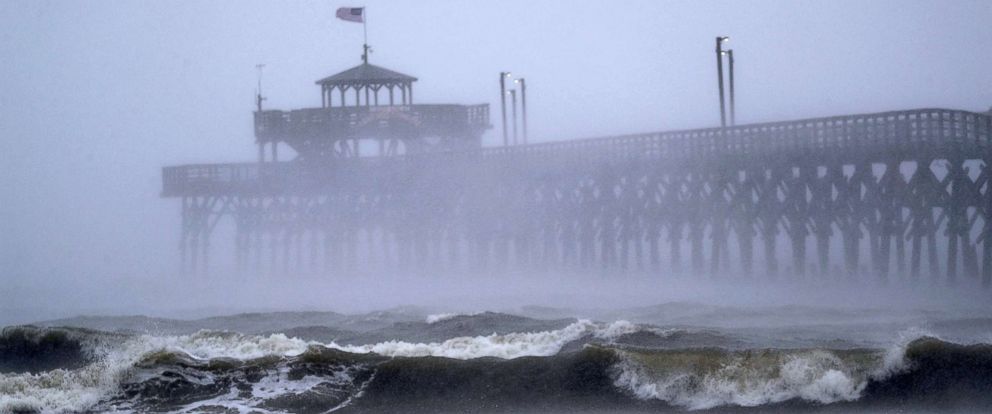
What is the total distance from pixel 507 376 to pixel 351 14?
33.3 meters

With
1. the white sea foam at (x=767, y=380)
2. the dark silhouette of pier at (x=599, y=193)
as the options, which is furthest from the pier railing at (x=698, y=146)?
the white sea foam at (x=767, y=380)

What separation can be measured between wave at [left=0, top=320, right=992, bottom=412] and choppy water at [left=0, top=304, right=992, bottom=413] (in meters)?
0.02

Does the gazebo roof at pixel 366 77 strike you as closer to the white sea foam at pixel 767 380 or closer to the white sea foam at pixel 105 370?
the white sea foam at pixel 105 370

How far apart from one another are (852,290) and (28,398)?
17.3 metres

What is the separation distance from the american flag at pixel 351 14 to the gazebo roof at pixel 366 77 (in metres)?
1.73

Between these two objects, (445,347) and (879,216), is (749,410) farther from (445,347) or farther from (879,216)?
(879,216)

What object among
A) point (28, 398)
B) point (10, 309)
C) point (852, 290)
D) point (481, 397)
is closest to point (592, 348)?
point (481, 397)

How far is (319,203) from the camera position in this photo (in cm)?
4625

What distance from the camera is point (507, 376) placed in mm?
13711

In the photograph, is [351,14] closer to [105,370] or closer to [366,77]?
[366,77]

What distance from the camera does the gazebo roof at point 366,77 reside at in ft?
147

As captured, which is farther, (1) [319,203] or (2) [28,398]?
(1) [319,203]

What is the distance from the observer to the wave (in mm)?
12609

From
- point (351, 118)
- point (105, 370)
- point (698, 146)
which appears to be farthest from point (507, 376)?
point (351, 118)
